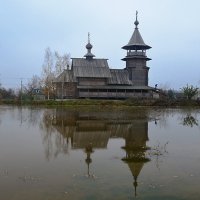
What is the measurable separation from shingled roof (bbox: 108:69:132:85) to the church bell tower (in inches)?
41.9

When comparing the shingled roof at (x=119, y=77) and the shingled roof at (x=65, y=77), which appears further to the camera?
the shingled roof at (x=119, y=77)

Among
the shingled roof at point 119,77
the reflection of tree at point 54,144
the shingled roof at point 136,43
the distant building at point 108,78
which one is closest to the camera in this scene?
the reflection of tree at point 54,144

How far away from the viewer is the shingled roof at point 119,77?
66438mm

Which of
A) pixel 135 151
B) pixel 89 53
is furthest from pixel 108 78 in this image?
pixel 135 151

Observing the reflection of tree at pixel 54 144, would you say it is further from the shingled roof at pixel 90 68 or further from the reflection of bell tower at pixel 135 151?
the shingled roof at pixel 90 68

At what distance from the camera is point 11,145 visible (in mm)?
14703

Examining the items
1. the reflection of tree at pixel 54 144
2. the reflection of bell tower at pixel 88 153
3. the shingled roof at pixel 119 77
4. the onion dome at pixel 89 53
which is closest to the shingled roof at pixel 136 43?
the shingled roof at pixel 119 77

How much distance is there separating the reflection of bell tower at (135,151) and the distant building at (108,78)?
45.0 metres

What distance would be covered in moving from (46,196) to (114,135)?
37.0 ft

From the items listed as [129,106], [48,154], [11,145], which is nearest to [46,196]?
[48,154]

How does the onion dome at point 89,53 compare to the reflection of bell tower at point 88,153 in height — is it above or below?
above

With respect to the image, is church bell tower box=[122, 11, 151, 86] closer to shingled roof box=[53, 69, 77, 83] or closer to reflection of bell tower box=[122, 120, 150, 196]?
shingled roof box=[53, 69, 77, 83]

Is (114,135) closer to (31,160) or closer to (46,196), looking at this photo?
(31,160)

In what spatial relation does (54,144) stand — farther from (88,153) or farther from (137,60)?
(137,60)
